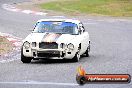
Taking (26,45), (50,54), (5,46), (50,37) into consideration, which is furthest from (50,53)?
(5,46)

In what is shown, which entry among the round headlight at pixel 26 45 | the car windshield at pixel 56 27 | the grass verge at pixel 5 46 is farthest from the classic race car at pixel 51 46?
the grass verge at pixel 5 46

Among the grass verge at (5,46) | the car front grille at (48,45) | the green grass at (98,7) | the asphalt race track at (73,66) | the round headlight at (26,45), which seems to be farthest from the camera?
the green grass at (98,7)

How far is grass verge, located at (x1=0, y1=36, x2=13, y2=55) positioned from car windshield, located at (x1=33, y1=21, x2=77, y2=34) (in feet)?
7.21

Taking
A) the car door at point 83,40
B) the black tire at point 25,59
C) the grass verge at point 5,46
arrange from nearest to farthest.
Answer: the black tire at point 25,59
the car door at point 83,40
the grass verge at point 5,46

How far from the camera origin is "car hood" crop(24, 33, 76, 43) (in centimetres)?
1370

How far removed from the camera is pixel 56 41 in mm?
13617

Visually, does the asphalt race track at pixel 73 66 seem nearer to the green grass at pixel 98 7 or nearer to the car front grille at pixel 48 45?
the car front grille at pixel 48 45

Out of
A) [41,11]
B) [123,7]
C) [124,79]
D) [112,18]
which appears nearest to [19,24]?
[112,18]

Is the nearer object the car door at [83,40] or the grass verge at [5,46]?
the car door at [83,40]

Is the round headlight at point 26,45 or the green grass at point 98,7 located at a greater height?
the round headlight at point 26,45

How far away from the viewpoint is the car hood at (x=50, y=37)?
44.9 ft

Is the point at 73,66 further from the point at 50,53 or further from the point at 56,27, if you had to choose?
the point at 56,27

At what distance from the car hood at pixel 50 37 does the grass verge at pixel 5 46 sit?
2.85m

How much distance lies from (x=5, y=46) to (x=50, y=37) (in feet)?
17.2
